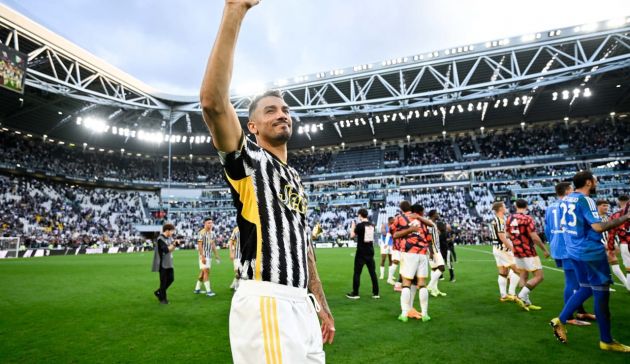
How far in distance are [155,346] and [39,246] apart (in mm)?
36736

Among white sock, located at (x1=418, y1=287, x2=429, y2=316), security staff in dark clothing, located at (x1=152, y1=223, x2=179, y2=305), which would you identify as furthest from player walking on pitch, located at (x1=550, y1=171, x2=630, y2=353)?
security staff in dark clothing, located at (x1=152, y1=223, x2=179, y2=305)

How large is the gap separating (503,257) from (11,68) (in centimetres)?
2750

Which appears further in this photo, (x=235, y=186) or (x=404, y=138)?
(x=404, y=138)

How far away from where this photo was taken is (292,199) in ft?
6.50

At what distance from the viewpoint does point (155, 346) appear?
5395 mm

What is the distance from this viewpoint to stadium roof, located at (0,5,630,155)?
87.8ft

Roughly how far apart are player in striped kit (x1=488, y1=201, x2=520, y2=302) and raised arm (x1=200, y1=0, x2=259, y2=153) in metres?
8.30

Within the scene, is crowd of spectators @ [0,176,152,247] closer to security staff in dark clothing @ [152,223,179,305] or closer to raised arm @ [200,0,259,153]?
security staff in dark clothing @ [152,223,179,305]

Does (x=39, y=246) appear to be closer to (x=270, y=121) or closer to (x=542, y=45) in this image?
(x=270, y=121)

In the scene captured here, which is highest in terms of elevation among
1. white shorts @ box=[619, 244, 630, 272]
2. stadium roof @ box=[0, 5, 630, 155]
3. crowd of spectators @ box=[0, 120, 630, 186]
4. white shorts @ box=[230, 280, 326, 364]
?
stadium roof @ box=[0, 5, 630, 155]

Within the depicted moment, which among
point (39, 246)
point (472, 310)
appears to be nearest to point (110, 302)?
point (472, 310)

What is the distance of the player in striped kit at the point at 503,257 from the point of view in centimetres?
813

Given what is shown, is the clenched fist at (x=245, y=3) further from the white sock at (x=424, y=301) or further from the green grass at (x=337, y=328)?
the white sock at (x=424, y=301)

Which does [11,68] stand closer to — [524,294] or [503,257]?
[503,257]
